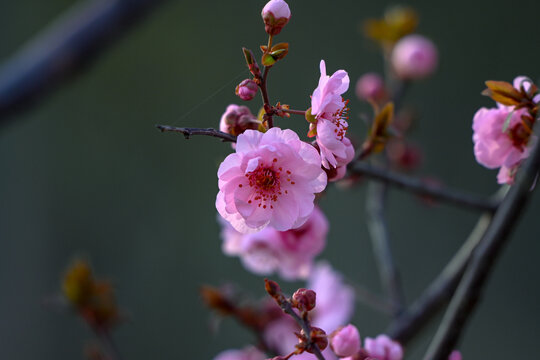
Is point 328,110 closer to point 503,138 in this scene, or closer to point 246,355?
point 503,138

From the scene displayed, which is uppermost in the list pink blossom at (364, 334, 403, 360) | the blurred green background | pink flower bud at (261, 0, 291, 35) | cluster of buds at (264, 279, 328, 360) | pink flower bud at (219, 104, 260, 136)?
the blurred green background

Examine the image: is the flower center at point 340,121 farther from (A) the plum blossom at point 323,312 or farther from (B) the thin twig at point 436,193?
(A) the plum blossom at point 323,312

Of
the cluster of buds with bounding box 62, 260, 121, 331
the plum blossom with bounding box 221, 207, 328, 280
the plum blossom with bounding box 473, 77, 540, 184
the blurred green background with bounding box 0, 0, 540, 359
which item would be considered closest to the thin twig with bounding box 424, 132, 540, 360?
the plum blossom with bounding box 473, 77, 540, 184

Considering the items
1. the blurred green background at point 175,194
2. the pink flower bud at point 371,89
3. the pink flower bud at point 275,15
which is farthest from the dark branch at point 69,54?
the pink flower bud at point 275,15

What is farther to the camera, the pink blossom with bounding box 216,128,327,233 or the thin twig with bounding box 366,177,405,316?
the thin twig with bounding box 366,177,405,316

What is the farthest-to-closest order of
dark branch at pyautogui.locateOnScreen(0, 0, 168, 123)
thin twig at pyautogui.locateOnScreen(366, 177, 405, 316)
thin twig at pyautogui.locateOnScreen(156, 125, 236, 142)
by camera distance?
dark branch at pyautogui.locateOnScreen(0, 0, 168, 123) → thin twig at pyautogui.locateOnScreen(366, 177, 405, 316) → thin twig at pyautogui.locateOnScreen(156, 125, 236, 142)

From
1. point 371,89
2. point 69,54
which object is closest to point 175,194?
point 69,54

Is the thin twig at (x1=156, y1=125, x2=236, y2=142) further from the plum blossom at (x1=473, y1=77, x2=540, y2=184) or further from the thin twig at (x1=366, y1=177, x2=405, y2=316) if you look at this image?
the thin twig at (x1=366, y1=177, x2=405, y2=316)
